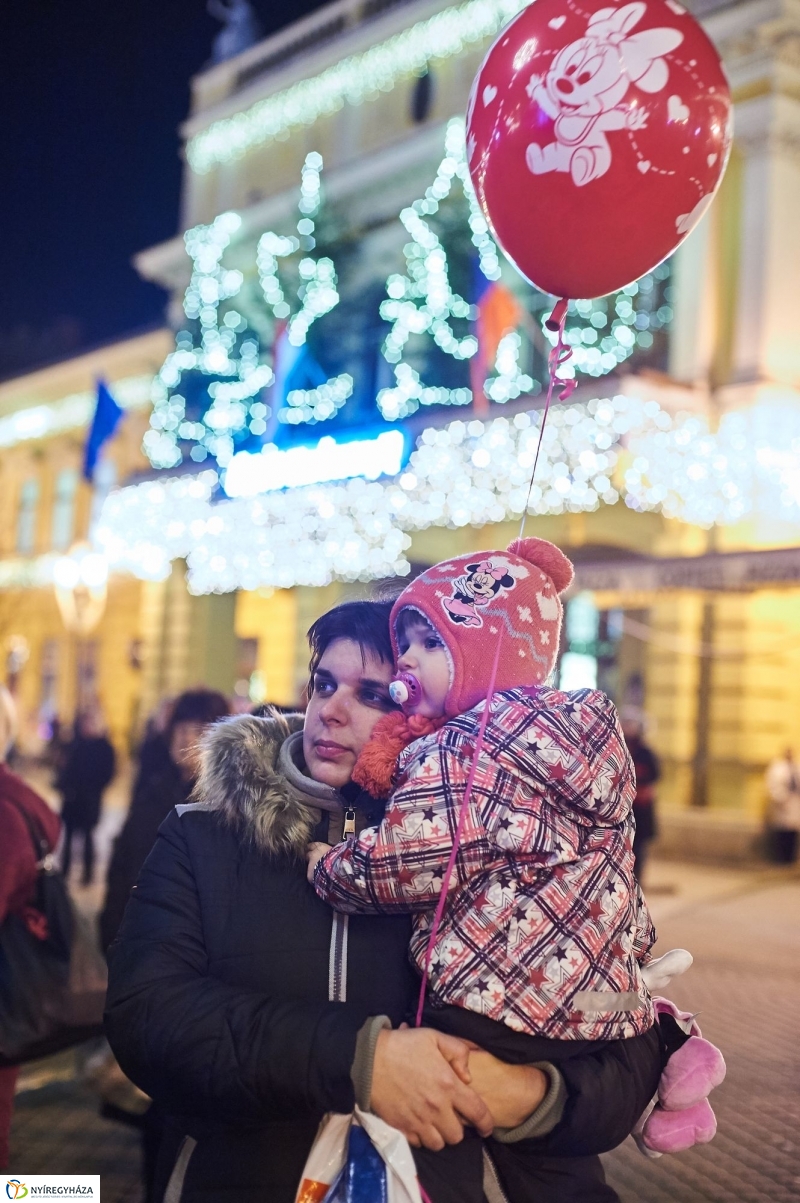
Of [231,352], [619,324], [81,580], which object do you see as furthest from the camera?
[81,580]

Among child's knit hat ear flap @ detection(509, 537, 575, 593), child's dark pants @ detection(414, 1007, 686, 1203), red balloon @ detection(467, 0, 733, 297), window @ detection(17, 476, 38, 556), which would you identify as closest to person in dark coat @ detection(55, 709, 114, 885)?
red balloon @ detection(467, 0, 733, 297)

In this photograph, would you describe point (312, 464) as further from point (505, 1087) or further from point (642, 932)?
point (505, 1087)

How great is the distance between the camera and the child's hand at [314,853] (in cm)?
200

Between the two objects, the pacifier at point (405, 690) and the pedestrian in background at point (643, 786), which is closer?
the pacifier at point (405, 690)

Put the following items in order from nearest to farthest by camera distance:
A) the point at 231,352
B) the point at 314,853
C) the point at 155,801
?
1. the point at 314,853
2. the point at 155,801
3. the point at 231,352

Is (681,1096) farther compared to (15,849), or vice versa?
(15,849)

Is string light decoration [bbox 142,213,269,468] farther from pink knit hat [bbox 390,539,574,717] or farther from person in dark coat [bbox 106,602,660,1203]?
person in dark coat [bbox 106,602,660,1203]

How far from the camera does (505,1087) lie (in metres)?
1.88

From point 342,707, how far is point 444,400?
16361 millimetres

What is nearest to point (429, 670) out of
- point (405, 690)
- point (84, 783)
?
point (405, 690)

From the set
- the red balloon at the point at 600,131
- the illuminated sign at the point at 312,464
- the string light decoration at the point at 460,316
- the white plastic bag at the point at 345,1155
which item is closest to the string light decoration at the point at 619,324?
the string light decoration at the point at 460,316

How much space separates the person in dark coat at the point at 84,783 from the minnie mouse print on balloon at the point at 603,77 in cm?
1104

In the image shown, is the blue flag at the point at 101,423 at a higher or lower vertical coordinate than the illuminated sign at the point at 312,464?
higher

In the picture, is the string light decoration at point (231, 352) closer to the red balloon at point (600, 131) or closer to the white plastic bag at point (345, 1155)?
the red balloon at point (600, 131)
